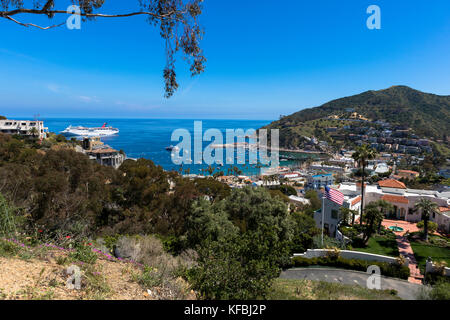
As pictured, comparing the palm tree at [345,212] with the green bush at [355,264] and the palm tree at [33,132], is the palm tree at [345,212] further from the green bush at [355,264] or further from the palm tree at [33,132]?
the palm tree at [33,132]

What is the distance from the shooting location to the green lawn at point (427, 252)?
13945 mm

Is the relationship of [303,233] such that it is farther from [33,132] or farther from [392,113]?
[392,113]

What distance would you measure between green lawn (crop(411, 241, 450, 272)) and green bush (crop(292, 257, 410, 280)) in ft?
7.11

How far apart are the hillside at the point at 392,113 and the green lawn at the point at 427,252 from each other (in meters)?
117

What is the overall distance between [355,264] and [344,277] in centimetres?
165

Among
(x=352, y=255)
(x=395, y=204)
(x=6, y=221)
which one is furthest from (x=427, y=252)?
(x=6, y=221)

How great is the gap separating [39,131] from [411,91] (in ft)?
634

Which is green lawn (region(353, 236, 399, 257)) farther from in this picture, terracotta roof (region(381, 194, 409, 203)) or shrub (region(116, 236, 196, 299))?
shrub (region(116, 236, 196, 299))

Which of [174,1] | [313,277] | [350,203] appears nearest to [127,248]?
[174,1]

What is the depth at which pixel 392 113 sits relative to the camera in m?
137

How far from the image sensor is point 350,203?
21375mm

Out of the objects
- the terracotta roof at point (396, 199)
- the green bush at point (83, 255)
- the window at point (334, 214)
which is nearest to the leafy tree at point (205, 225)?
the green bush at point (83, 255)

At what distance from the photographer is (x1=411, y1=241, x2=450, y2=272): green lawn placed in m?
13.9

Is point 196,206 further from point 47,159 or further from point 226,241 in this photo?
point 47,159
